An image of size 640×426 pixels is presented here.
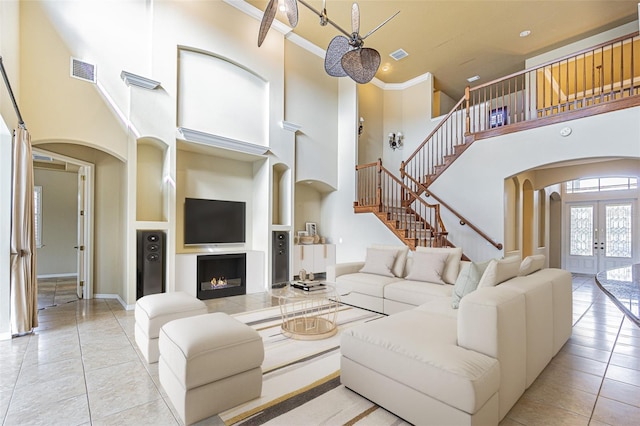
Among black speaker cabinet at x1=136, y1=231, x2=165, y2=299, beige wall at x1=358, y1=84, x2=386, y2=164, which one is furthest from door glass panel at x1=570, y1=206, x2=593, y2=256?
black speaker cabinet at x1=136, y1=231, x2=165, y2=299

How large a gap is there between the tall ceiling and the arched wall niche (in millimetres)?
1406

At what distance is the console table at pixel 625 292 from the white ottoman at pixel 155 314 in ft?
10.2

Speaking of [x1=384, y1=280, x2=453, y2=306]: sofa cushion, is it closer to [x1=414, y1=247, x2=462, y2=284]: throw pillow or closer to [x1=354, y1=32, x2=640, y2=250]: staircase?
[x1=414, y1=247, x2=462, y2=284]: throw pillow

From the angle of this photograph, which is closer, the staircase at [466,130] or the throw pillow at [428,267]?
the throw pillow at [428,267]

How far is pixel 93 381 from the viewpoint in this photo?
2.40 meters

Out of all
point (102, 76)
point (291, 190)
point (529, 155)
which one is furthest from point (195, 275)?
point (529, 155)

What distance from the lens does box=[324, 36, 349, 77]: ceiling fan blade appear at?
10.3 feet

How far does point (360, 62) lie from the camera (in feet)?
10.0

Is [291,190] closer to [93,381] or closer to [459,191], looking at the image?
[459,191]

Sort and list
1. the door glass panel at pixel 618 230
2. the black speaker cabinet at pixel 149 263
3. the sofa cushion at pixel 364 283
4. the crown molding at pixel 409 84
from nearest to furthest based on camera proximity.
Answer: the sofa cushion at pixel 364 283
the black speaker cabinet at pixel 149 263
the door glass panel at pixel 618 230
the crown molding at pixel 409 84

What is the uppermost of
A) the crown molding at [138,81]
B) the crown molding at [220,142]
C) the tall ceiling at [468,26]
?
the tall ceiling at [468,26]

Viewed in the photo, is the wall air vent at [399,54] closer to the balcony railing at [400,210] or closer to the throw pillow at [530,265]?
the balcony railing at [400,210]

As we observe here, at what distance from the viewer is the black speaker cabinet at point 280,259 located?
20.1 feet

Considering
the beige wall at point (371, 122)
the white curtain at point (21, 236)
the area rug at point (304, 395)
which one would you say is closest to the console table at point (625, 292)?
the area rug at point (304, 395)
